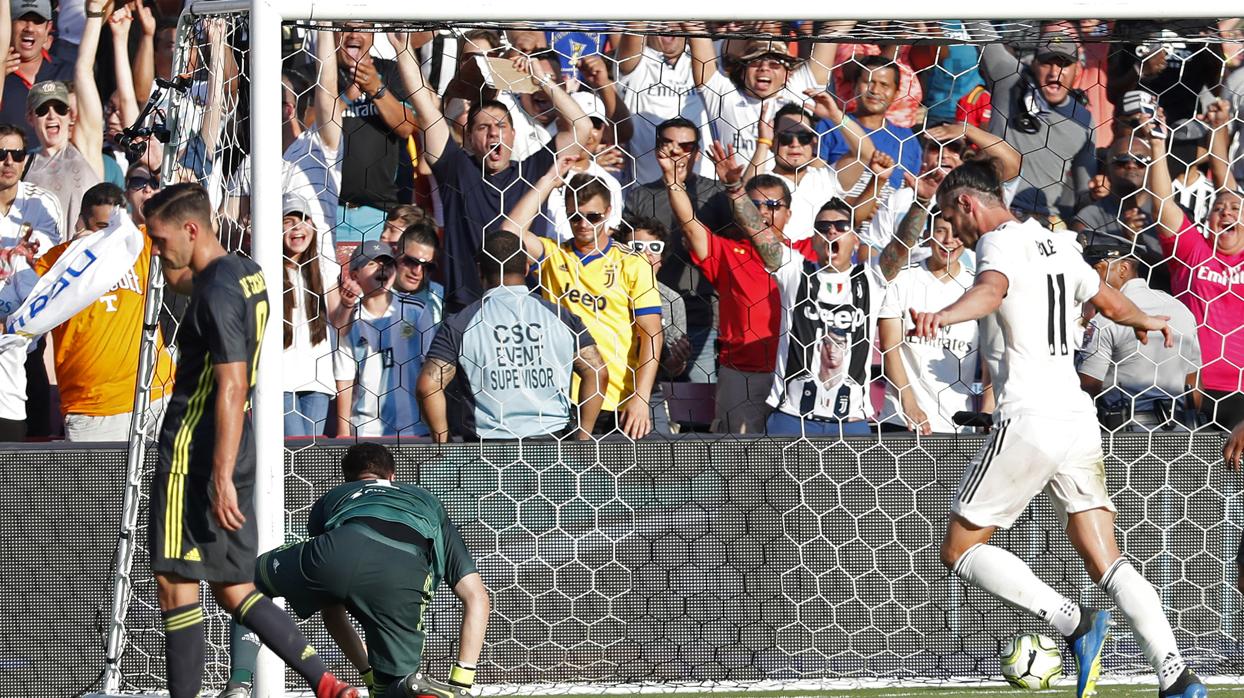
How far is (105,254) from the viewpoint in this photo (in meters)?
5.88

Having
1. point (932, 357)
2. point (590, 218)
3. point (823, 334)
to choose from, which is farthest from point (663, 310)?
point (932, 357)

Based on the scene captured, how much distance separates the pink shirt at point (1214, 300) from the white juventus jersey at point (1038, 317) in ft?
5.37

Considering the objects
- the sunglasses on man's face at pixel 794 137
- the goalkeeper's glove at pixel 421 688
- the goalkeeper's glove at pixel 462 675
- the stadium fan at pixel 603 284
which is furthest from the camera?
the sunglasses on man's face at pixel 794 137


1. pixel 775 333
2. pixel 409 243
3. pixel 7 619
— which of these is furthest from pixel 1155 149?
pixel 7 619

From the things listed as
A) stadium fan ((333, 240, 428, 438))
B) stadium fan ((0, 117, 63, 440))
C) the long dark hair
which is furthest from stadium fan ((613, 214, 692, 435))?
stadium fan ((0, 117, 63, 440))

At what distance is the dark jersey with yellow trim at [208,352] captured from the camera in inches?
159

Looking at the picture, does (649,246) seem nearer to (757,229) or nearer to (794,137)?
(757,229)

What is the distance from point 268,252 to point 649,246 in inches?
80.6

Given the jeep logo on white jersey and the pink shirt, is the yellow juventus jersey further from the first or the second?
the pink shirt

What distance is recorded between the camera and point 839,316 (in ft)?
19.3

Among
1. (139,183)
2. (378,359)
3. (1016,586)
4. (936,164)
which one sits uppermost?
(139,183)

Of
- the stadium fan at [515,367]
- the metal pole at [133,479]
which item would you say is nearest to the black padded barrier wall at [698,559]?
the metal pole at [133,479]

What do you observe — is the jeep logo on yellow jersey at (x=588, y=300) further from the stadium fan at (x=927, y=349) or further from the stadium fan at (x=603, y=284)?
the stadium fan at (x=927, y=349)

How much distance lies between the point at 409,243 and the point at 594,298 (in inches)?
30.3
